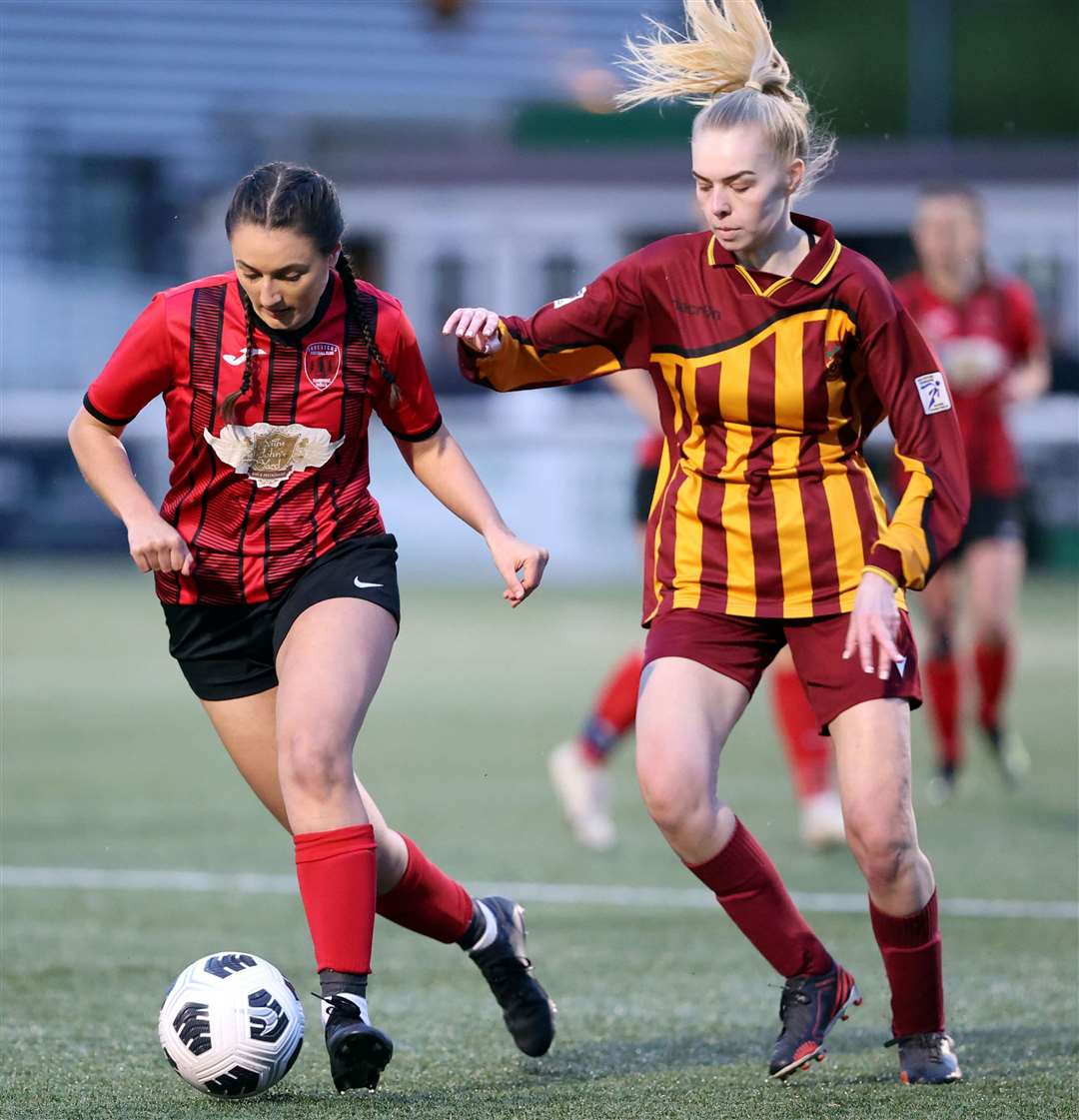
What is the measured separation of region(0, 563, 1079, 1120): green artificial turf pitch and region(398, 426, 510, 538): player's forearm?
3.56 ft

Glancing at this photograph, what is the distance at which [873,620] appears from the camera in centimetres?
329

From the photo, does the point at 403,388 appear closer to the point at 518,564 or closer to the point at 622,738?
the point at 518,564

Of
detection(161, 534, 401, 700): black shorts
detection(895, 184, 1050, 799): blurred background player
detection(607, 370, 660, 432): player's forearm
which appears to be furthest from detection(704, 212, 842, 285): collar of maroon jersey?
detection(895, 184, 1050, 799): blurred background player

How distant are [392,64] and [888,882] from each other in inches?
1000

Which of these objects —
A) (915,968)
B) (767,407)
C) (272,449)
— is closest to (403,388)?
(272,449)

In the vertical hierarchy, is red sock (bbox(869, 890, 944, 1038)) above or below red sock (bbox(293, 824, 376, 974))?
below

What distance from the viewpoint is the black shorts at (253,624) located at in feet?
12.0

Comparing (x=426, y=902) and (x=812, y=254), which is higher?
(x=812, y=254)

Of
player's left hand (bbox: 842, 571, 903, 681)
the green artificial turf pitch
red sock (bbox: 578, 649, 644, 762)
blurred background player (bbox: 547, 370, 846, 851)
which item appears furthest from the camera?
red sock (bbox: 578, 649, 644, 762)

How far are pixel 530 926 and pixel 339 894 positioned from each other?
1.96 meters

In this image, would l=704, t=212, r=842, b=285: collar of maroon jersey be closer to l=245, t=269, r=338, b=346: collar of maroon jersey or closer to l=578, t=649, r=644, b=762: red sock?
l=245, t=269, r=338, b=346: collar of maroon jersey

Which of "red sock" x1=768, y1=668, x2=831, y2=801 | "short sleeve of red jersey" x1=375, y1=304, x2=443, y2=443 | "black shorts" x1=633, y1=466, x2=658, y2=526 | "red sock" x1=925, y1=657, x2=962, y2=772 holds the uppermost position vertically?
"short sleeve of red jersey" x1=375, y1=304, x2=443, y2=443

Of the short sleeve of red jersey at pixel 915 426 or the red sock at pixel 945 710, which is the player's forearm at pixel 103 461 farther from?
the red sock at pixel 945 710

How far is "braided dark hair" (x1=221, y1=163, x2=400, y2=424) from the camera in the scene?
3.40 metres
